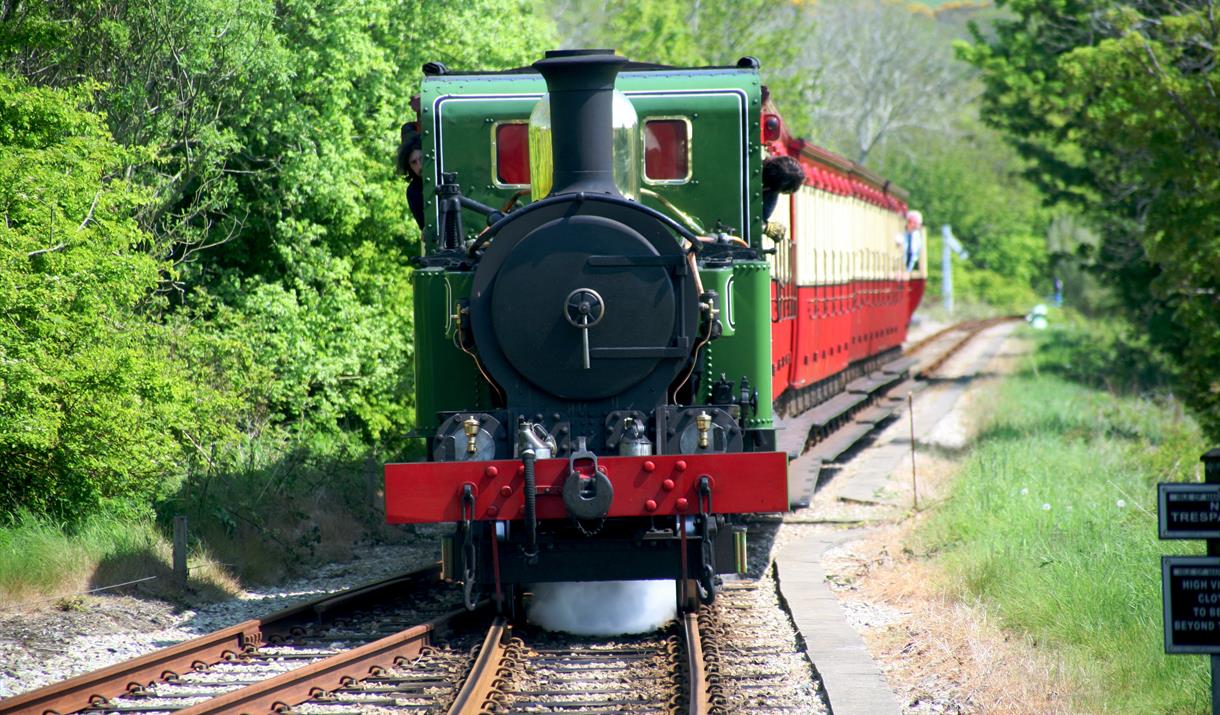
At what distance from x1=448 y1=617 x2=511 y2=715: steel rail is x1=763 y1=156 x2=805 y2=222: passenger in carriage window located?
2992 millimetres

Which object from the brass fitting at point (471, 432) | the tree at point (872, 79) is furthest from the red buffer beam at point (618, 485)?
the tree at point (872, 79)

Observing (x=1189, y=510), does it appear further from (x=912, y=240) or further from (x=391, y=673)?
(x=912, y=240)

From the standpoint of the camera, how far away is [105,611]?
9.22m

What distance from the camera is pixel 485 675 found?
23.5ft

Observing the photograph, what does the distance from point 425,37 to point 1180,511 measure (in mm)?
12782

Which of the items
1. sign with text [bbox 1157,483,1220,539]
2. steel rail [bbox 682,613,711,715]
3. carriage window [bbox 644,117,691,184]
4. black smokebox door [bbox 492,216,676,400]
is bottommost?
steel rail [bbox 682,613,711,715]

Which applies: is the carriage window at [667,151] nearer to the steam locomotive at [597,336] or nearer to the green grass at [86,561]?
the steam locomotive at [597,336]

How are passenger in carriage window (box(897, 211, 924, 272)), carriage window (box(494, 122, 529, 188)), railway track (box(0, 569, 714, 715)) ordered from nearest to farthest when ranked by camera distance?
1. railway track (box(0, 569, 714, 715))
2. carriage window (box(494, 122, 529, 188))
3. passenger in carriage window (box(897, 211, 924, 272))

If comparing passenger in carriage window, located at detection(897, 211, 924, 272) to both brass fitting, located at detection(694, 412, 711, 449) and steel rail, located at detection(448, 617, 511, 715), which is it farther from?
steel rail, located at detection(448, 617, 511, 715)

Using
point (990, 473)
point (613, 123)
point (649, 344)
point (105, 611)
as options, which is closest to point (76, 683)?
→ point (105, 611)

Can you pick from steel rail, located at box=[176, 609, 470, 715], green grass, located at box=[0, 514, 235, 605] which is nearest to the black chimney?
steel rail, located at box=[176, 609, 470, 715]

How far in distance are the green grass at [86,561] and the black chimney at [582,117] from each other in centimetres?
426

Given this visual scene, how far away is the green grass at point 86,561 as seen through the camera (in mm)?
9711

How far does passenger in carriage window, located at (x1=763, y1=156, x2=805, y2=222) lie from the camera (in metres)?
8.94
